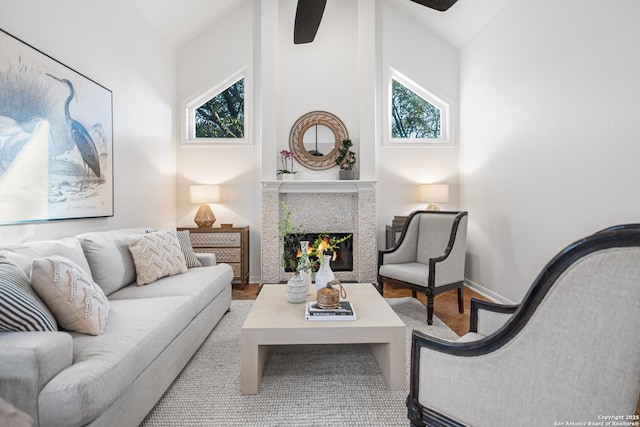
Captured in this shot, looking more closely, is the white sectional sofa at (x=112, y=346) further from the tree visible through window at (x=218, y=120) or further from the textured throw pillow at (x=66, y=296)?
the tree visible through window at (x=218, y=120)

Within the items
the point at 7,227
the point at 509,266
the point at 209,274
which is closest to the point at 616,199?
the point at 509,266

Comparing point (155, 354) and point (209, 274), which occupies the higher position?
point (209, 274)

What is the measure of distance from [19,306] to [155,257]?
4.24 ft

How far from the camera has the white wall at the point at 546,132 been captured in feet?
7.36

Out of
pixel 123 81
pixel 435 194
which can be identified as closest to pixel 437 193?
pixel 435 194

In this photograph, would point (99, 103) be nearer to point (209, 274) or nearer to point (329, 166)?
point (209, 274)

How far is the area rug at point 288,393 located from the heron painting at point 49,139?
145 cm

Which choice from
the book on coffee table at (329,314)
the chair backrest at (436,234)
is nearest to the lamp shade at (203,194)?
the chair backrest at (436,234)

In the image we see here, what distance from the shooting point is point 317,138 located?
4.60 meters

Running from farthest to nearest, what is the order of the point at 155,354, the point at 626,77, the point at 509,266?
the point at 509,266 → the point at 626,77 → the point at 155,354

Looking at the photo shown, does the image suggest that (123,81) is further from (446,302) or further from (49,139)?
(446,302)

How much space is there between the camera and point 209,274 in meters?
2.84

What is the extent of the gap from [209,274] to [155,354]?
3.88 ft

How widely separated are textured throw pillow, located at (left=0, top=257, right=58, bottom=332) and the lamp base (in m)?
2.67
